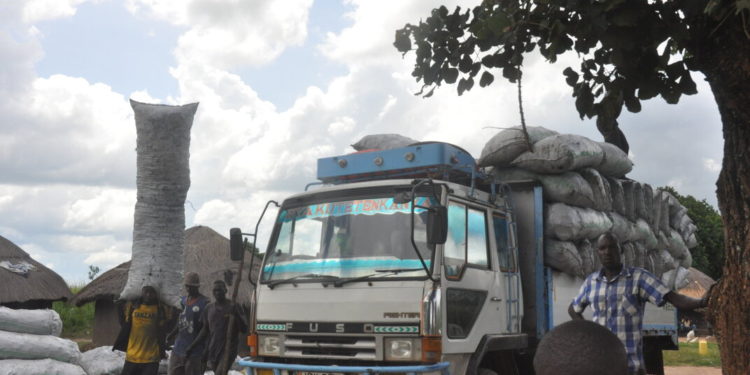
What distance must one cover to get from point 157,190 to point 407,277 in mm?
4388

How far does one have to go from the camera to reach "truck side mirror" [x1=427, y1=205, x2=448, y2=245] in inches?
235

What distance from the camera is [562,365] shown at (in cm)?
194

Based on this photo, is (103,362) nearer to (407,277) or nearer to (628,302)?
(407,277)

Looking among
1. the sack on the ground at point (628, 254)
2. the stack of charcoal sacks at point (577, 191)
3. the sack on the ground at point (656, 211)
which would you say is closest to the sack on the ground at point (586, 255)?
the stack of charcoal sacks at point (577, 191)

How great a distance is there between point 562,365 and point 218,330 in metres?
7.44

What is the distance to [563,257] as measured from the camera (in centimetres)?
741

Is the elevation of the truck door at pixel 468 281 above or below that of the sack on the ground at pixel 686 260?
below

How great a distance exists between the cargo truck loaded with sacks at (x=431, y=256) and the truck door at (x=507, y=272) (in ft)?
0.05

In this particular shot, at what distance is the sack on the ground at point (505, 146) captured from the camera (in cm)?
781

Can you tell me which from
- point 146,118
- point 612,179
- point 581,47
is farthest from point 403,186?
point 146,118

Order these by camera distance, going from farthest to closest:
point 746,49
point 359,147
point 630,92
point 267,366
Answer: point 359,147
point 267,366
point 630,92
point 746,49

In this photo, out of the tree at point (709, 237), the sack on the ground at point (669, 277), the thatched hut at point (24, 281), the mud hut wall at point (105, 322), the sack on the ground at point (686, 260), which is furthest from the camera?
the tree at point (709, 237)

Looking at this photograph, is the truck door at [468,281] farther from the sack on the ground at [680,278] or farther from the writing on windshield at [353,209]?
the sack on the ground at [680,278]

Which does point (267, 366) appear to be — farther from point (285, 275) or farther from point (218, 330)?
point (218, 330)
